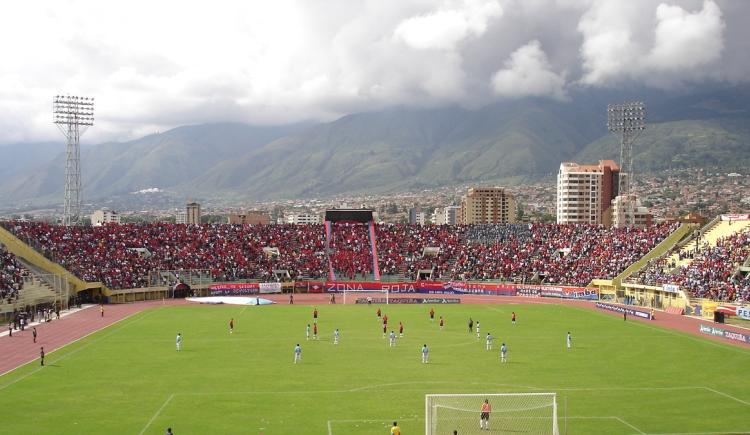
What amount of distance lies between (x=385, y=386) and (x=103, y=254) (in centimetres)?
6375

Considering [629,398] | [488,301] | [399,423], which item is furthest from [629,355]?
[488,301]

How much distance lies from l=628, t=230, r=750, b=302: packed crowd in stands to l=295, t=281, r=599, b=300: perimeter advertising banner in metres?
13.2

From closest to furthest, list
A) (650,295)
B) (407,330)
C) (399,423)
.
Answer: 1. (399,423)
2. (407,330)
3. (650,295)

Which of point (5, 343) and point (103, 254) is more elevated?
point (103, 254)

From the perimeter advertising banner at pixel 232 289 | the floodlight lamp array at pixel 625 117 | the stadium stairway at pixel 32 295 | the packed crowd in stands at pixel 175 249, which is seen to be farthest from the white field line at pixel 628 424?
the floodlight lamp array at pixel 625 117

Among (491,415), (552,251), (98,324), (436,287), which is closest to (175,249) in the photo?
(436,287)

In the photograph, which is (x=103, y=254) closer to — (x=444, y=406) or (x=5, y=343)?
(x=5, y=343)

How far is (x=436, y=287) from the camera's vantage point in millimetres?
96938

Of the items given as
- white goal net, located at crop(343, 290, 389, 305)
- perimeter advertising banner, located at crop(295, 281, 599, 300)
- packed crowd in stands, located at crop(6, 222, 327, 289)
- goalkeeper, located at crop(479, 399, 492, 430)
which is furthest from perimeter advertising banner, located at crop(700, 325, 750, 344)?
packed crowd in stands, located at crop(6, 222, 327, 289)

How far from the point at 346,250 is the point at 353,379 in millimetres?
69763

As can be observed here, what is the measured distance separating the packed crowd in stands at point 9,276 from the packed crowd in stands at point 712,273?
64.7m

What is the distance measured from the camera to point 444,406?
98.2 ft

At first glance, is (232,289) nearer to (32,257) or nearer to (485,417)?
(32,257)

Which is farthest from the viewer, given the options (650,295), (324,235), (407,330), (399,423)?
(324,235)
